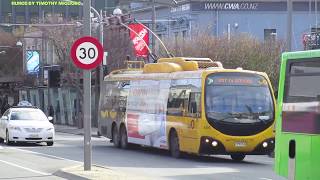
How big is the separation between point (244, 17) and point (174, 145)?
37408 mm

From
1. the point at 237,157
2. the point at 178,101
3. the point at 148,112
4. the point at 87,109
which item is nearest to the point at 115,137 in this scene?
the point at 148,112

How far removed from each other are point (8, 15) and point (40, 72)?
31680mm

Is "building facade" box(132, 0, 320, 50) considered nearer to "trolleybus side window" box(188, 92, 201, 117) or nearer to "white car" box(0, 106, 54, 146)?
"white car" box(0, 106, 54, 146)

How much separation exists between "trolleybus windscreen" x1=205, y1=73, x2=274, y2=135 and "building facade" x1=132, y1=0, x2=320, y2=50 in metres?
34.9

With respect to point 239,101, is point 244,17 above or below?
above

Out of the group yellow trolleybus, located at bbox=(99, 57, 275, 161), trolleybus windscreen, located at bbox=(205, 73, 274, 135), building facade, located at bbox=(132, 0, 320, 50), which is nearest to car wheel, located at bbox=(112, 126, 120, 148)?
yellow trolleybus, located at bbox=(99, 57, 275, 161)

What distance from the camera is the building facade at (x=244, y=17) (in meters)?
56.6

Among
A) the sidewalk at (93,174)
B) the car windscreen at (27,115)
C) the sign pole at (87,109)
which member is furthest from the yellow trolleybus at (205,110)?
the car windscreen at (27,115)

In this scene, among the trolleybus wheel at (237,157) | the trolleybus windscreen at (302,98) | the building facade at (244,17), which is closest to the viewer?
the trolleybus windscreen at (302,98)

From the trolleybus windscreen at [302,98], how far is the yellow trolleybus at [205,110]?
8.62 metres

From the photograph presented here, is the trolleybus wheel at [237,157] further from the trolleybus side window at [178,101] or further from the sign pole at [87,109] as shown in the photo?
the sign pole at [87,109]

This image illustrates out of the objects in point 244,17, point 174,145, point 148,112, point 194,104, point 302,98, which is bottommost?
point 174,145

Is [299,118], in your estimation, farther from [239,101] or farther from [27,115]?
[27,115]

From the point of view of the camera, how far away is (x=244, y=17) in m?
58.2
